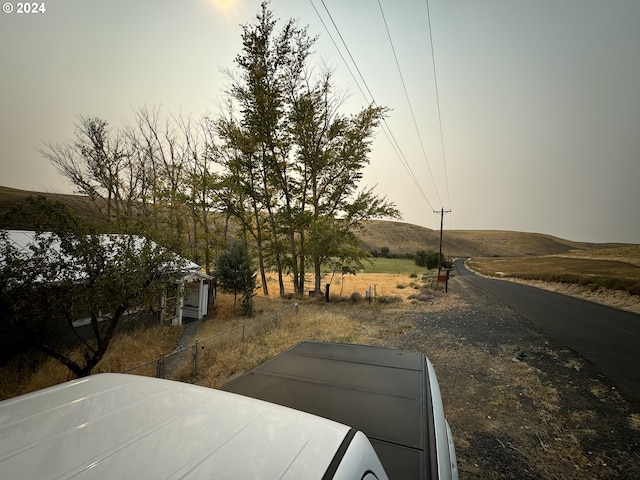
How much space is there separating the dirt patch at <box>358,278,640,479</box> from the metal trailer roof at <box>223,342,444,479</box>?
2320 millimetres

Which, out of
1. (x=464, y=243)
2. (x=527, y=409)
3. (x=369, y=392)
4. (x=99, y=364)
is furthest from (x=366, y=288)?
(x=464, y=243)

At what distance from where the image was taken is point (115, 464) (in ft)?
4.11

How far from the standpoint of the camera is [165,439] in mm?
1443

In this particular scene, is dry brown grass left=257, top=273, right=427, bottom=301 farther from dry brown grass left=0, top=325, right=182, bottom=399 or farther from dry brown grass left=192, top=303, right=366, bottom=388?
dry brown grass left=0, top=325, right=182, bottom=399

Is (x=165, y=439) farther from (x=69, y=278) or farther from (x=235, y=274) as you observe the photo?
(x=235, y=274)

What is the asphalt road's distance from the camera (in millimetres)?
8195

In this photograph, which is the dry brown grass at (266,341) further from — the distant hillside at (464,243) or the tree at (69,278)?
the distant hillside at (464,243)

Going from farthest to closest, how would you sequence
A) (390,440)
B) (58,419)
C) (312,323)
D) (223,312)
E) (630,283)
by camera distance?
(630,283)
(223,312)
(312,323)
(390,440)
(58,419)

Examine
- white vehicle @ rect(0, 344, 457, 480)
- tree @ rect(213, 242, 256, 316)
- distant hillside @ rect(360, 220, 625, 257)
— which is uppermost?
distant hillside @ rect(360, 220, 625, 257)

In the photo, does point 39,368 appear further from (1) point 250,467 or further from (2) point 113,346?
(1) point 250,467

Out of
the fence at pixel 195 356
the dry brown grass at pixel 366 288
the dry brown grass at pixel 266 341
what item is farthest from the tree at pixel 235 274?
the dry brown grass at pixel 366 288

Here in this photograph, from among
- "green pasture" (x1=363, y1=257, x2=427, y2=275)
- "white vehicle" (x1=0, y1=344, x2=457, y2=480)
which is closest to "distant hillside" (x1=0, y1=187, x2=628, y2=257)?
"green pasture" (x1=363, y1=257, x2=427, y2=275)

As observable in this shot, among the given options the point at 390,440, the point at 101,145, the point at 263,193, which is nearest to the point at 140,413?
the point at 390,440

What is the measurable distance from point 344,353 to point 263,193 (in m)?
19.8
